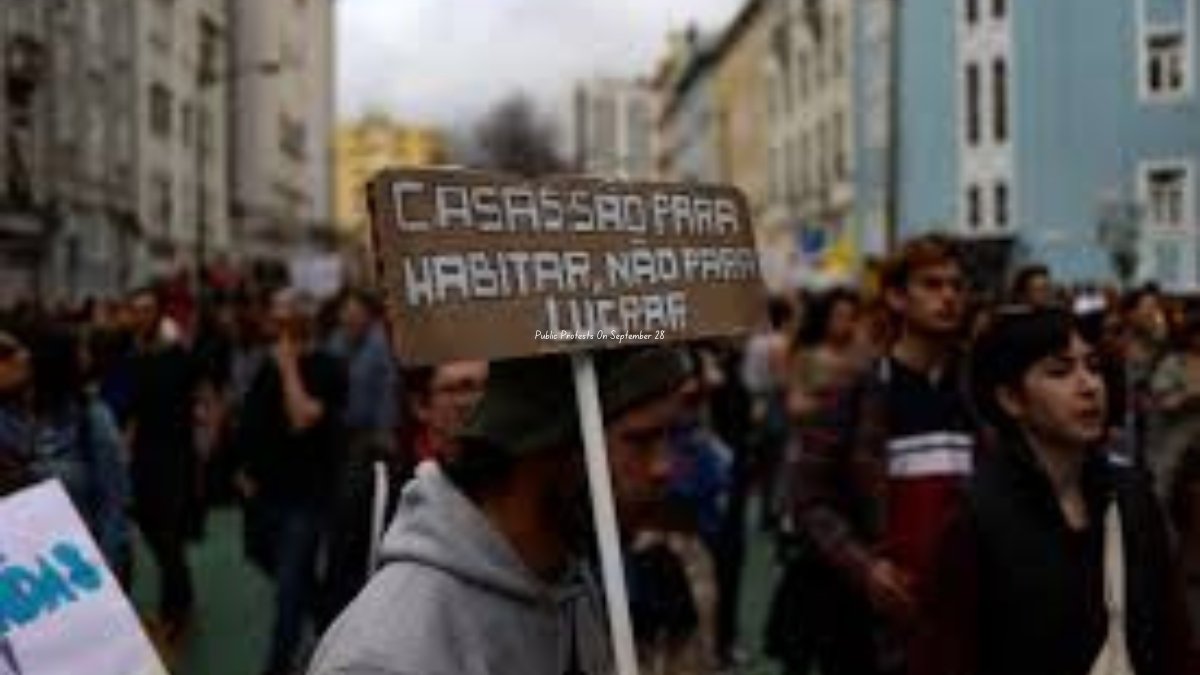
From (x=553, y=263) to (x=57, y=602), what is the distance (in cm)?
148

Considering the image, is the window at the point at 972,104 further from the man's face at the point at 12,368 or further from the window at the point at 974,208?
the man's face at the point at 12,368

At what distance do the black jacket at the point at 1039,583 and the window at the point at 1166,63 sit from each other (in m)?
7.72

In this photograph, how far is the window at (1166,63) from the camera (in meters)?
12.2

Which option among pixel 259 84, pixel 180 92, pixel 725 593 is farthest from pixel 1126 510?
pixel 259 84

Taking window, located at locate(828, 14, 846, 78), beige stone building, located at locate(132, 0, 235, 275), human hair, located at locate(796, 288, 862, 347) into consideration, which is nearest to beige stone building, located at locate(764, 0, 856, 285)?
window, located at locate(828, 14, 846, 78)

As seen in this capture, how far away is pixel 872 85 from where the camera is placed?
36375 mm

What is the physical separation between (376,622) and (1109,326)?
21.2ft

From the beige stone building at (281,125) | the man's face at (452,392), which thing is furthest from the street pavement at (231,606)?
the man's face at (452,392)

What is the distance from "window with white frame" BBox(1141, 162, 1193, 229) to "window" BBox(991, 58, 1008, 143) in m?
5.78

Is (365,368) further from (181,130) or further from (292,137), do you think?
(292,137)

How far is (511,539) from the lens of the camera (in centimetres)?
278

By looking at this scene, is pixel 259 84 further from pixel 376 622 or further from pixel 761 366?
pixel 376 622

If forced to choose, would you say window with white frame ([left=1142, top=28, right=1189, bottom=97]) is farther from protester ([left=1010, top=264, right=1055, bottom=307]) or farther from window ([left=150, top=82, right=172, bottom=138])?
window ([left=150, top=82, right=172, bottom=138])

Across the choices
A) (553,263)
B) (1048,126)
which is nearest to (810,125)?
(1048,126)
